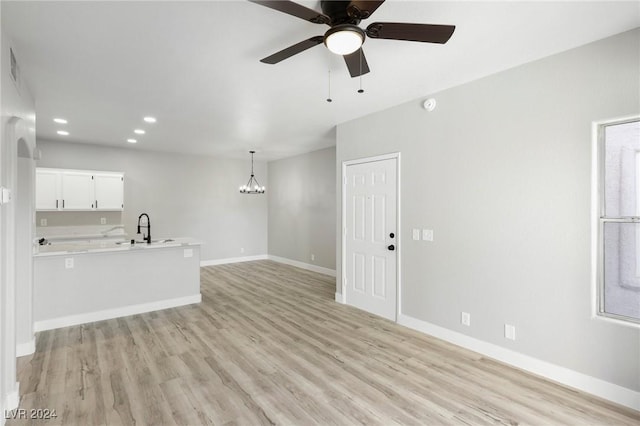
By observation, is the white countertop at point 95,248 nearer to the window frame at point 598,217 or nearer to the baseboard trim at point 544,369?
the baseboard trim at point 544,369

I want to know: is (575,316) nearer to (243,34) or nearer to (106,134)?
(243,34)

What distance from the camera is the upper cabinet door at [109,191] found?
6.12m

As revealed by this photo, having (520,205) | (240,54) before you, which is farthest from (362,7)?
(520,205)

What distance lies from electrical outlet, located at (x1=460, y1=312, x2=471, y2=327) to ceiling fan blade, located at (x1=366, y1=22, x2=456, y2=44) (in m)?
2.71

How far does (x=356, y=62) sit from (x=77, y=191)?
6.11 metres

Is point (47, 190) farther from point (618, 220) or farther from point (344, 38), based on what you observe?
point (618, 220)

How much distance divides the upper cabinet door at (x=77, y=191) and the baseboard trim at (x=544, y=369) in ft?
20.9

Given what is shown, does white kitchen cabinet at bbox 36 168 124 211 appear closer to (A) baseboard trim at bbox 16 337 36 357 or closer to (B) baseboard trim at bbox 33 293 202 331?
(B) baseboard trim at bbox 33 293 202 331

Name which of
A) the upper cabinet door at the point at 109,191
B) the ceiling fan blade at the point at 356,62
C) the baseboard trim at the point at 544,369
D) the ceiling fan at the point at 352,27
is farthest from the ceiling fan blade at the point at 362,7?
the upper cabinet door at the point at 109,191

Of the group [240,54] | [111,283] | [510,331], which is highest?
[240,54]

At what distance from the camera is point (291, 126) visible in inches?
202

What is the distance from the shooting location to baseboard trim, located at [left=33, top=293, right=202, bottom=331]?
3.88 metres

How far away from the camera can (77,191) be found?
5.88 metres

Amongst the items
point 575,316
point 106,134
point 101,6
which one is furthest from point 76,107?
point 575,316
